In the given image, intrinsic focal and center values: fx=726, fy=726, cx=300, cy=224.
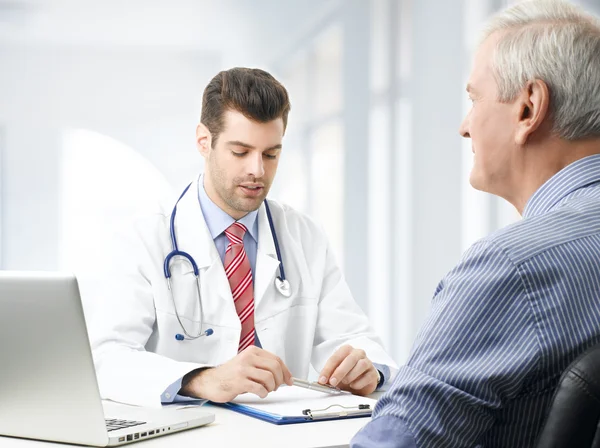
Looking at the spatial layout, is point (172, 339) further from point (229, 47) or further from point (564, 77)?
point (229, 47)

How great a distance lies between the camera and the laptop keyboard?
1191mm

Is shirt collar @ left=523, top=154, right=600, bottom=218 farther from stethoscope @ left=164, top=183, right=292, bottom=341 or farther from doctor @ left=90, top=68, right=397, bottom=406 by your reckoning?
stethoscope @ left=164, top=183, right=292, bottom=341

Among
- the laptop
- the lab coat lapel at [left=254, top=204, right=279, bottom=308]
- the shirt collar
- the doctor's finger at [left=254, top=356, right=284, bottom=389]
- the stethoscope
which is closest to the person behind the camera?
the shirt collar

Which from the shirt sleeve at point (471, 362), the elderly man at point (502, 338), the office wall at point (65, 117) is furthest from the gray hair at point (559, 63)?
the office wall at point (65, 117)

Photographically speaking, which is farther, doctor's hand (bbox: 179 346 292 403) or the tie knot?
the tie knot

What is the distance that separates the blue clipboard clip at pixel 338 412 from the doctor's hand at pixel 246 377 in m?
0.12

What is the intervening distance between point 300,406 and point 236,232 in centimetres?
69

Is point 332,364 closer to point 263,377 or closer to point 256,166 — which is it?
point 263,377

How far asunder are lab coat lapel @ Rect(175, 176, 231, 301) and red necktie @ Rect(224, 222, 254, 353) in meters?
0.04

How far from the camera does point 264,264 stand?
1928mm

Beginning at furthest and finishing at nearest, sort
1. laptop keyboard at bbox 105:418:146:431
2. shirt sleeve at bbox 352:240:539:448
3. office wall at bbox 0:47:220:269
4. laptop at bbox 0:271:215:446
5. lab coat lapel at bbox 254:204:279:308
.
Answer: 1. office wall at bbox 0:47:220:269
2. lab coat lapel at bbox 254:204:279:308
3. laptop keyboard at bbox 105:418:146:431
4. laptop at bbox 0:271:215:446
5. shirt sleeve at bbox 352:240:539:448

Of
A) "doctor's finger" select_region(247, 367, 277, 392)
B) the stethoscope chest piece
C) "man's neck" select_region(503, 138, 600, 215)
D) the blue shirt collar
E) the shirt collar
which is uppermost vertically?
the blue shirt collar

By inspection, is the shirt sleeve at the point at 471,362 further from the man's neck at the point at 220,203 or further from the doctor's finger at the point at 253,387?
the man's neck at the point at 220,203

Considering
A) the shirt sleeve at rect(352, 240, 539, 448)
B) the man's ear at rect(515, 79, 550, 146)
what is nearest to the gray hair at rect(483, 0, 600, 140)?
the man's ear at rect(515, 79, 550, 146)
